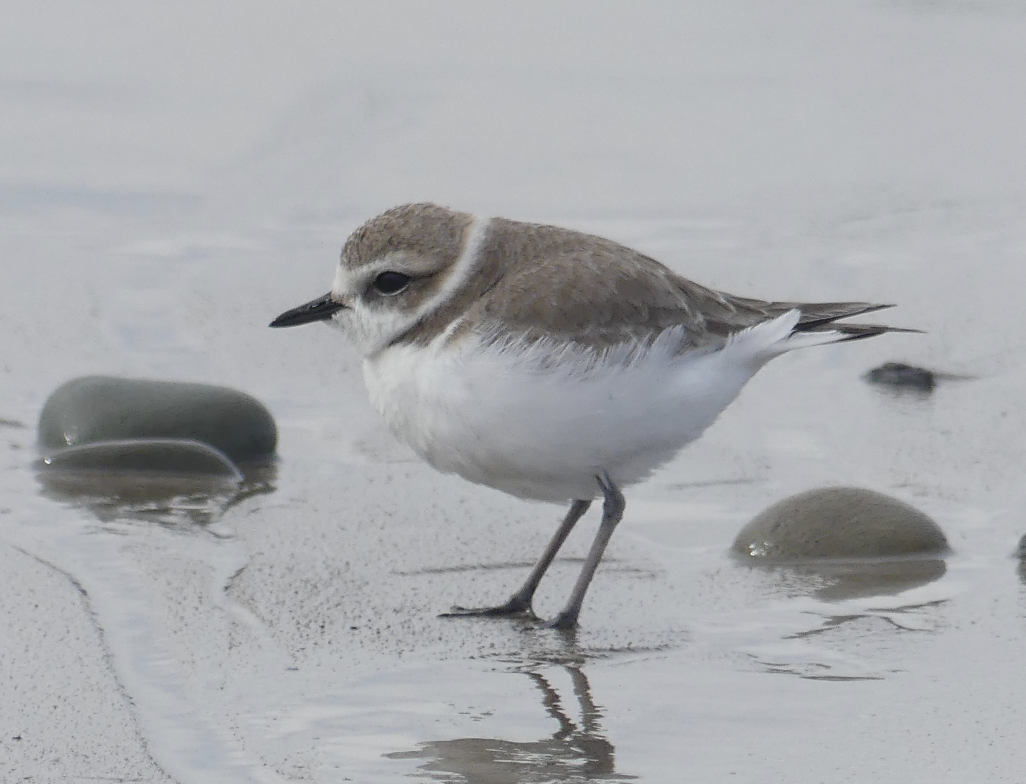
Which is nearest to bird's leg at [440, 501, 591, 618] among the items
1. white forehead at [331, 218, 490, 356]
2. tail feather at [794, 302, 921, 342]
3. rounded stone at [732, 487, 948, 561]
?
rounded stone at [732, 487, 948, 561]

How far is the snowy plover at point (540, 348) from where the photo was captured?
4.10 m

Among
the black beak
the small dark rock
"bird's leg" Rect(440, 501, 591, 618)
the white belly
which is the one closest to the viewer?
the white belly

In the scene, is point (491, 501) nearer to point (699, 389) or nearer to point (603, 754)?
point (699, 389)

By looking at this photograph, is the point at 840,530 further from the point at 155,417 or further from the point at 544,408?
the point at 155,417

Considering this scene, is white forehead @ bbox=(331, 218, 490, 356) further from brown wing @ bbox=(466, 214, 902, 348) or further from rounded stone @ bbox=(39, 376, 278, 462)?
rounded stone @ bbox=(39, 376, 278, 462)

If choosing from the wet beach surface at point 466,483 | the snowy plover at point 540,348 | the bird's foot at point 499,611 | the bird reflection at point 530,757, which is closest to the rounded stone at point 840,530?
the wet beach surface at point 466,483

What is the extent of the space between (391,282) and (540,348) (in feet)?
1.74

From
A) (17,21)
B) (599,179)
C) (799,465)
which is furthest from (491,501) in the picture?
(17,21)

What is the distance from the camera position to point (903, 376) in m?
6.34

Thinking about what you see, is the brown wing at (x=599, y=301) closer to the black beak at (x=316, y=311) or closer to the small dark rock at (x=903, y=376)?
the black beak at (x=316, y=311)

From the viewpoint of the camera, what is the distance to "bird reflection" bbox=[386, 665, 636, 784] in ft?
10.4

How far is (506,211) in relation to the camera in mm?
8102

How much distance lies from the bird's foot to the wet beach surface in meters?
0.08

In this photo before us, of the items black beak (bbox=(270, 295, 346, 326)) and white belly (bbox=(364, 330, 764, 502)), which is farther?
black beak (bbox=(270, 295, 346, 326))
